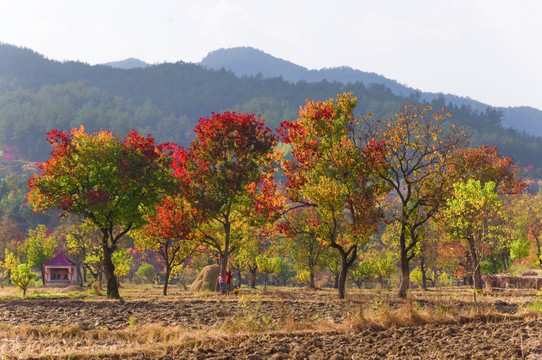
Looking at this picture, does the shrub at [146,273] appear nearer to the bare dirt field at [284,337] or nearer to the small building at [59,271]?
the small building at [59,271]

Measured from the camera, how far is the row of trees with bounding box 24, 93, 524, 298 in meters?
27.6

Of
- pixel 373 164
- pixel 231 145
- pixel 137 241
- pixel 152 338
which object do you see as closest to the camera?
pixel 152 338

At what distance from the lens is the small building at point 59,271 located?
2886 inches

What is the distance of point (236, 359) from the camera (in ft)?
37.9

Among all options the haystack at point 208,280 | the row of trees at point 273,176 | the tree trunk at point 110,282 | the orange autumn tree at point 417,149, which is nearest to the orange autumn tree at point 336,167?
the row of trees at point 273,176

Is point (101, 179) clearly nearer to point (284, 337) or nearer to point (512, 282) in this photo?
point (284, 337)

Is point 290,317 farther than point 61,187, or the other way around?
point 61,187

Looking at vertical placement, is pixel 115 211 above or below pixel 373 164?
below

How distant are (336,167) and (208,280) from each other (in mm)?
22522

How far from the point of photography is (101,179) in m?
30.6

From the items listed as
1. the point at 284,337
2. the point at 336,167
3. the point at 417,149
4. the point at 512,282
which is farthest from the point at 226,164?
the point at 512,282

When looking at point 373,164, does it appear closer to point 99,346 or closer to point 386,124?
point 386,124

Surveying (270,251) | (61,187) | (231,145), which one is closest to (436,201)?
(231,145)

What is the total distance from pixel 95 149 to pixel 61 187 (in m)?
3.27
